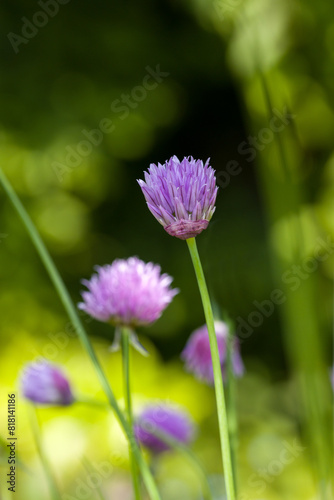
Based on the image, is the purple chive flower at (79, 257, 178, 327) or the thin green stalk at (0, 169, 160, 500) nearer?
the thin green stalk at (0, 169, 160, 500)

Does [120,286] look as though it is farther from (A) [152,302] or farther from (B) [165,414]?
(B) [165,414]

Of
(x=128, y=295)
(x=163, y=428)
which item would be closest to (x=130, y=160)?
(x=163, y=428)

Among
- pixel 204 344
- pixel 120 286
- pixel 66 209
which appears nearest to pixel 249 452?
pixel 66 209

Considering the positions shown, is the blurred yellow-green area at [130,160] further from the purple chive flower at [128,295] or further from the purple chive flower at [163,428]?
the purple chive flower at [128,295]

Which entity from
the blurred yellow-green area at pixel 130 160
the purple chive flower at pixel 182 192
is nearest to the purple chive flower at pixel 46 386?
→ the purple chive flower at pixel 182 192

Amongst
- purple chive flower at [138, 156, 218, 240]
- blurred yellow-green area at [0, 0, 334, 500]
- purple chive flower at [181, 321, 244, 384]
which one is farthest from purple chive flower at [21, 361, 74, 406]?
blurred yellow-green area at [0, 0, 334, 500]

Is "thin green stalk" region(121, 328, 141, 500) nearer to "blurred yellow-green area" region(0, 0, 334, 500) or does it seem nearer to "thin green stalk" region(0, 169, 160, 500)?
"thin green stalk" region(0, 169, 160, 500)
